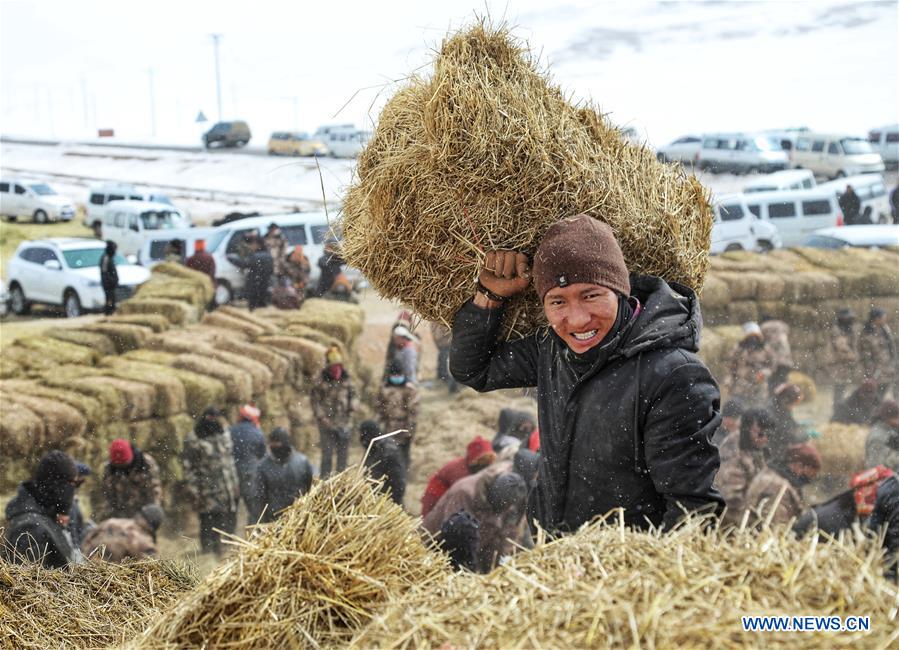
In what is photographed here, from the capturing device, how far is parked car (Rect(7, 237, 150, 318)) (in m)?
9.72

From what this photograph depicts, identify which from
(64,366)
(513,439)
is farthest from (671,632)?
(64,366)

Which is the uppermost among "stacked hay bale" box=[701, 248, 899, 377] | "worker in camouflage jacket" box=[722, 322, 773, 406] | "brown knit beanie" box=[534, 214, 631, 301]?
"brown knit beanie" box=[534, 214, 631, 301]

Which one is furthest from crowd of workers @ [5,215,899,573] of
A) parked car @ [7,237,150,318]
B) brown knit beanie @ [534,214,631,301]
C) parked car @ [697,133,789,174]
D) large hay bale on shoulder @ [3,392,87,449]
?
parked car @ [697,133,789,174]

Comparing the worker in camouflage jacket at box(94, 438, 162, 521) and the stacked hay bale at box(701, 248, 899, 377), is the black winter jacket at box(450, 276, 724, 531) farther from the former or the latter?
the stacked hay bale at box(701, 248, 899, 377)

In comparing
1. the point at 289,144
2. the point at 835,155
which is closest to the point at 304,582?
the point at 289,144

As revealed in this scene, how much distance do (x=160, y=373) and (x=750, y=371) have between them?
21.6 feet

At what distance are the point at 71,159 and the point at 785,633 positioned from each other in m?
10.9

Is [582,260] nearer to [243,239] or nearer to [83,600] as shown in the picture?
[83,600]

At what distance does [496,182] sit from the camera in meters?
2.80

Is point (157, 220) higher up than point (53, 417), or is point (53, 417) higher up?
point (157, 220)

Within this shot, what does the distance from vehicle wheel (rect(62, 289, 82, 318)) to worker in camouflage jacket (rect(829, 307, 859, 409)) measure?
8.60 metres

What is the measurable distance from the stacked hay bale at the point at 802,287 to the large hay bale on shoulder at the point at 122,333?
22.3 feet

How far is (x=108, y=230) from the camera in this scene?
10.2 metres

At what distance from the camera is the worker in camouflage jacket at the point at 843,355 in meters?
11.2
